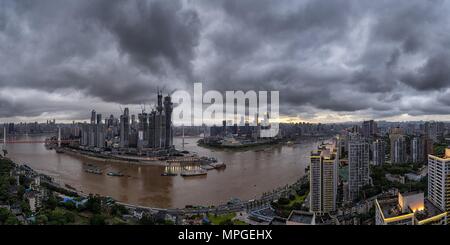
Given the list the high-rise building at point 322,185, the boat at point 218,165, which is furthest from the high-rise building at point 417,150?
the high-rise building at point 322,185

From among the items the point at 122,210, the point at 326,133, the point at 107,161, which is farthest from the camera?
the point at 326,133

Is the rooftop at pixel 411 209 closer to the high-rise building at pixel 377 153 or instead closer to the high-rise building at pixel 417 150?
the high-rise building at pixel 377 153

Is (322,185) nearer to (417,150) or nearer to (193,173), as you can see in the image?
(193,173)

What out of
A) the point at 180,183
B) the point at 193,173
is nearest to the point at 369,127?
the point at 193,173

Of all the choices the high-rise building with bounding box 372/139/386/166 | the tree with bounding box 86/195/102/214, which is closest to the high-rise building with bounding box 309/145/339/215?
the tree with bounding box 86/195/102/214

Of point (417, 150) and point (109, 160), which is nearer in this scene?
point (417, 150)

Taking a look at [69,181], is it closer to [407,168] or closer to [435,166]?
[435,166]

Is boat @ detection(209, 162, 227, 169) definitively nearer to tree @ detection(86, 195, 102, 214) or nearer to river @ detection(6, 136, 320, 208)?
river @ detection(6, 136, 320, 208)
